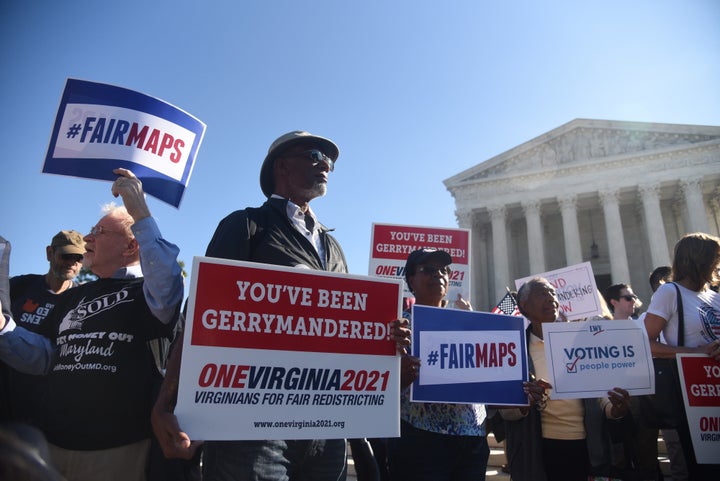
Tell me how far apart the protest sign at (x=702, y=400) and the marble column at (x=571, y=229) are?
30397mm

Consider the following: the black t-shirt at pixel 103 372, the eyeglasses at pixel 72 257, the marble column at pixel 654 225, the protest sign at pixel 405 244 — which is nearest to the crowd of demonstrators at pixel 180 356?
the black t-shirt at pixel 103 372

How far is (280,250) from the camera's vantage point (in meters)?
2.47

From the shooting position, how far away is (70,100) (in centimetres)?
312

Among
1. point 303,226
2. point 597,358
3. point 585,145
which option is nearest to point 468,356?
point 597,358

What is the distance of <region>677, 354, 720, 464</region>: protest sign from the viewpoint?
10.9ft

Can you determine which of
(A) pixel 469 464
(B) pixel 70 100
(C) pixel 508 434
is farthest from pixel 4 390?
(C) pixel 508 434

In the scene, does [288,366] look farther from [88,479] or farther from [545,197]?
[545,197]

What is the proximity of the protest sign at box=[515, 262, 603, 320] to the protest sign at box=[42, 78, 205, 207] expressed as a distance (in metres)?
5.40

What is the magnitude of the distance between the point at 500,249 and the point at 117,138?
33.1 metres

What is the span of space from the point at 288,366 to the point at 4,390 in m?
1.89

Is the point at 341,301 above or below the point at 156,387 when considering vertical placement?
above

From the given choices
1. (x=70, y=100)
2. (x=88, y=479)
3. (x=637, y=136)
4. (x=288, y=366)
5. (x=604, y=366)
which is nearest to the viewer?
(x=288, y=366)

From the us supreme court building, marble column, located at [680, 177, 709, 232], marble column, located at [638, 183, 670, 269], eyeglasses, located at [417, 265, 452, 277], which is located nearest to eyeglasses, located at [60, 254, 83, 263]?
eyeglasses, located at [417, 265, 452, 277]

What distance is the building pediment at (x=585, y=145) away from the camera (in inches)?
1251
